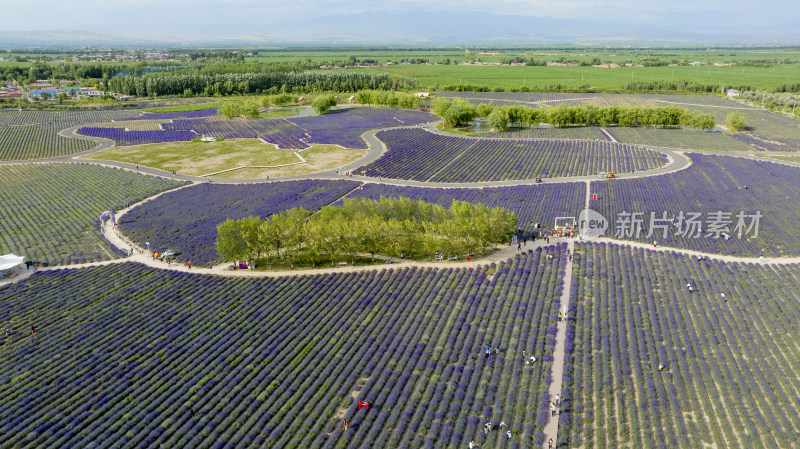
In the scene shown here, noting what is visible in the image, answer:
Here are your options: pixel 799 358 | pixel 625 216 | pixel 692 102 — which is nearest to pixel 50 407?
pixel 799 358

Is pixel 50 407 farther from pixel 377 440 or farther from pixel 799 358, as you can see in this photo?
pixel 799 358

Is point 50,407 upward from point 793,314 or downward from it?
downward

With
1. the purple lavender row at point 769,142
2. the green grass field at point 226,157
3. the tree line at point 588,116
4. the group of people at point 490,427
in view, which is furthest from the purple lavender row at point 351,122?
the group of people at point 490,427

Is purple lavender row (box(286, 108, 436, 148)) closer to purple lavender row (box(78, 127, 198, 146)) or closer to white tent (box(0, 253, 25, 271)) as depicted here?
purple lavender row (box(78, 127, 198, 146))

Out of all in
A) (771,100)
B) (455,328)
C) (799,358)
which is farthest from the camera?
(771,100)

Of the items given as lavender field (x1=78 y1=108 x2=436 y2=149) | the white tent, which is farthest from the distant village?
the white tent
